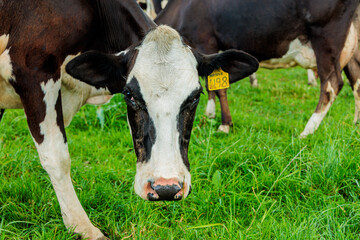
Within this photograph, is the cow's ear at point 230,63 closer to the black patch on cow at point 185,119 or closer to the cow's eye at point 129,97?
the black patch on cow at point 185,119

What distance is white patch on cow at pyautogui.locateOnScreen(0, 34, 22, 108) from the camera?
7.82 feet

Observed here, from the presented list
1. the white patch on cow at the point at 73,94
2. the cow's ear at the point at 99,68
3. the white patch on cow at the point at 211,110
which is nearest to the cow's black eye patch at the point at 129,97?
the cow's ear at the point at 99,68

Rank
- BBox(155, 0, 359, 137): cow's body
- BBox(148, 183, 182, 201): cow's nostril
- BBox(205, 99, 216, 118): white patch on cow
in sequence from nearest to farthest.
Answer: BBox(148, 183, 182, 201): cow's nostril < BBox(155, 0, 359, 137): cow's body < BBox(205, 99, 216, 118): white patch on cow

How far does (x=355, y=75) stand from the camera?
205 inches

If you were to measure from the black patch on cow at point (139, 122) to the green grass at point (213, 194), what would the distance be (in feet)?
1.99

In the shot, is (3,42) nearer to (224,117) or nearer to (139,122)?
(139,122)

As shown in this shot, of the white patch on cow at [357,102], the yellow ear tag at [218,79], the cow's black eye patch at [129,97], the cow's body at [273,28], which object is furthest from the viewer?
the white patch on cow at [357,102]

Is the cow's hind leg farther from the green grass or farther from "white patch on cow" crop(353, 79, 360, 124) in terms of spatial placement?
the green grass

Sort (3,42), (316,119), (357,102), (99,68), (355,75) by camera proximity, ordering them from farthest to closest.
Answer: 1. (355,75)
2. (357,102)
3. (316,119)
4. (99,68)
5. (3,42)

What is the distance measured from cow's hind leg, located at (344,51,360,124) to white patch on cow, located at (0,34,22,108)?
13.8ft

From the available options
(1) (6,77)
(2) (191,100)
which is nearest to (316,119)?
(2) (191,100)

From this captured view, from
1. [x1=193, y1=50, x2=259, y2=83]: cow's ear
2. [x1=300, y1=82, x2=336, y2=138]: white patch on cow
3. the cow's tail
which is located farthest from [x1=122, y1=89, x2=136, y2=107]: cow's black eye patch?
[x1=300, y1=82, x2=336, y2=138]: white patch on cow

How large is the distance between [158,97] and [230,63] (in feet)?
2.66

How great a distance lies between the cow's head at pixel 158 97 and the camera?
209 centimetres
